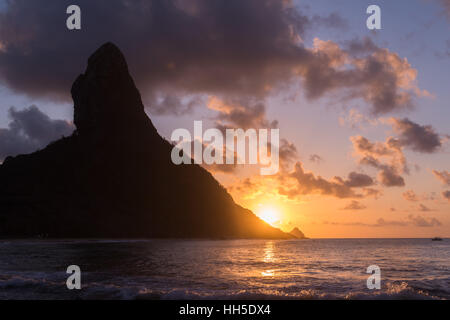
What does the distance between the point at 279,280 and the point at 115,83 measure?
562ft

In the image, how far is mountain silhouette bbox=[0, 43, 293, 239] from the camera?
5143 inches

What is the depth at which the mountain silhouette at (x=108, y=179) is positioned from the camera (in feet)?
429

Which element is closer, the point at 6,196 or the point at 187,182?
the point at 6,196

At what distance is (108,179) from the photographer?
163 meters

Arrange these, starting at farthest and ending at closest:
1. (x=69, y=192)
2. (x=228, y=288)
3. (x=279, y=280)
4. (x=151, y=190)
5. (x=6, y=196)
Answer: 1. (x=151, y=190)
2. (x=69, y=192)
3. (x=6, y=196)
4. (x=279, y=280)
5. (x=228, y=288)

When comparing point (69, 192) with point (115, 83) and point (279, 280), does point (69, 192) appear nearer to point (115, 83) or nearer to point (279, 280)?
point (115, 83)

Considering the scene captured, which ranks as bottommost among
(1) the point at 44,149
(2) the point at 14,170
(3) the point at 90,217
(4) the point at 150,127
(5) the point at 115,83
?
(3) the point at 90,217

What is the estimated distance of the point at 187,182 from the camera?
19138 centimetres

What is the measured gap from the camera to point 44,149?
536 ft

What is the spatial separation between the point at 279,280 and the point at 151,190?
154 meters
